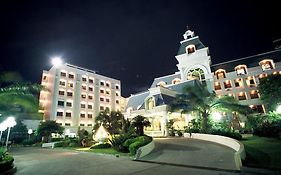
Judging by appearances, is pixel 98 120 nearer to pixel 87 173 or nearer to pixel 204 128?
pixel 204 128

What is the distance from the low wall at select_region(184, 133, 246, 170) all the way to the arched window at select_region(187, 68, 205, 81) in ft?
63.9

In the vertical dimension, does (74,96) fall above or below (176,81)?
above

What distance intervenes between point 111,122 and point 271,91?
90.4 feet

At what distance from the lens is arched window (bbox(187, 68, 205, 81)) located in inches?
1559

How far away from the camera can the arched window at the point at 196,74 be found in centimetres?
3959

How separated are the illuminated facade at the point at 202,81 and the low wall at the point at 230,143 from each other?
729 cm

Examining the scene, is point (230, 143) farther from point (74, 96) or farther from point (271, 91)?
point (74, 96)

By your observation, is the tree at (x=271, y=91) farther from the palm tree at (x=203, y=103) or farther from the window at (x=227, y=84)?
the palm tree at (x=203, y=103)

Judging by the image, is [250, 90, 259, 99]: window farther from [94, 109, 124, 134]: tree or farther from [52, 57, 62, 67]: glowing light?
[52, 57, 62, 67]: glowing light

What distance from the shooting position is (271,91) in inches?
1107

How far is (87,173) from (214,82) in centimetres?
3603

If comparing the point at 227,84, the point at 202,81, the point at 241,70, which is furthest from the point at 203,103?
the point at 241,70

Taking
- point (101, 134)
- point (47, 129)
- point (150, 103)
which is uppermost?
point (150, 103)

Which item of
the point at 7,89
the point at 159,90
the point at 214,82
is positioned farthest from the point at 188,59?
the point at 7,89
